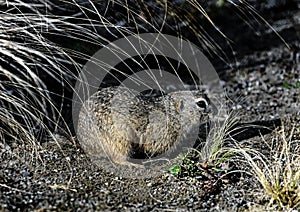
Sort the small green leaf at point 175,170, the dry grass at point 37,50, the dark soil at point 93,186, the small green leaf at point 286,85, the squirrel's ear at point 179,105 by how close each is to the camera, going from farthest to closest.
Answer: the small green leaf at point 286,85, the squirrel's ear at point 179,105, the dry grass at point 37,50, the small green leaf at point 175,170, the dark soil at point 93,186

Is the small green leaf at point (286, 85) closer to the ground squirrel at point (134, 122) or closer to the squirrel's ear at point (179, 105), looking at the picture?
the ground squirrel at point (134, 122)

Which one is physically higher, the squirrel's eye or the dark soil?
the squirrel's eye

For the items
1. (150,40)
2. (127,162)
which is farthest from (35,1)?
(127,162)

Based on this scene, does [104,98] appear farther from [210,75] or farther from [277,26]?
[277,26]

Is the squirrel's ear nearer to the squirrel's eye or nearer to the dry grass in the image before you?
the squirrel's eye

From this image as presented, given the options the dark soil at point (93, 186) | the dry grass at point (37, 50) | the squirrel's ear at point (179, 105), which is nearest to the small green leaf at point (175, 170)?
the dark soil at point (93, 186)

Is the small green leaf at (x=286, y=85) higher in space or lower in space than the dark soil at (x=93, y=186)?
higher

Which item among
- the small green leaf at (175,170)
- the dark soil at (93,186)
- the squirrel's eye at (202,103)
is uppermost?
the squirrel's eye at (202,103)

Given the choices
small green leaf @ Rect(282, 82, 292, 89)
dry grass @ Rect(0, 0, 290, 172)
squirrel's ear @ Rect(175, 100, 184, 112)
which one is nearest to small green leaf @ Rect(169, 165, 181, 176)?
dry grass @ Rect(0, 0, 290, 172)
